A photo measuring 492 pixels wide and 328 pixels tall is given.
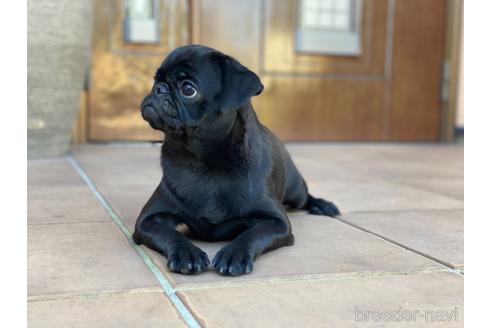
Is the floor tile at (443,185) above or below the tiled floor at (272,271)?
below

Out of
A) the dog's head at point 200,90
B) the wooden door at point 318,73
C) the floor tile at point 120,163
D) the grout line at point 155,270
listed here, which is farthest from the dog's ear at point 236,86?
the wooden door at point 318,73

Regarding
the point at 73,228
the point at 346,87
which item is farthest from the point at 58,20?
the point at 346,87

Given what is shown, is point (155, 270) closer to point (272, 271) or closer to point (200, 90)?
point (272, 271)

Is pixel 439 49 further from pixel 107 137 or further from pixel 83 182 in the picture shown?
pixel 83 182

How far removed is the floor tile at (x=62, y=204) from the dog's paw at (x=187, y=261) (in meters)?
0.62

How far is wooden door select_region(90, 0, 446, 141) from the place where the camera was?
4.26 m

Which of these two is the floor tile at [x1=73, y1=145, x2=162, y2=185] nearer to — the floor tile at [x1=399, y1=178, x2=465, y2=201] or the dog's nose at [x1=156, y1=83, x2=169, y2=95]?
the dog's nose at [x1=156, y1=83, x2=169, y2=95]

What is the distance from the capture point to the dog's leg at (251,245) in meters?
1.42

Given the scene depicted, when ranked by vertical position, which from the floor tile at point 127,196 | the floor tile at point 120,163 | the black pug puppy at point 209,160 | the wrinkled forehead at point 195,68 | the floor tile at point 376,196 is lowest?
the floor tile at point 376,196

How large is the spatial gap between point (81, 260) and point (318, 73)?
3.41m

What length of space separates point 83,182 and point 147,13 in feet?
6.27

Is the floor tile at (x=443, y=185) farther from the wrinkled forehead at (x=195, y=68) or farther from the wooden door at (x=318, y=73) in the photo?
the wooden door at (x=318, y=73)

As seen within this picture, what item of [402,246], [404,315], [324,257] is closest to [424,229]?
[402,246]

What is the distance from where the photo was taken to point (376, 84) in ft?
15.8
